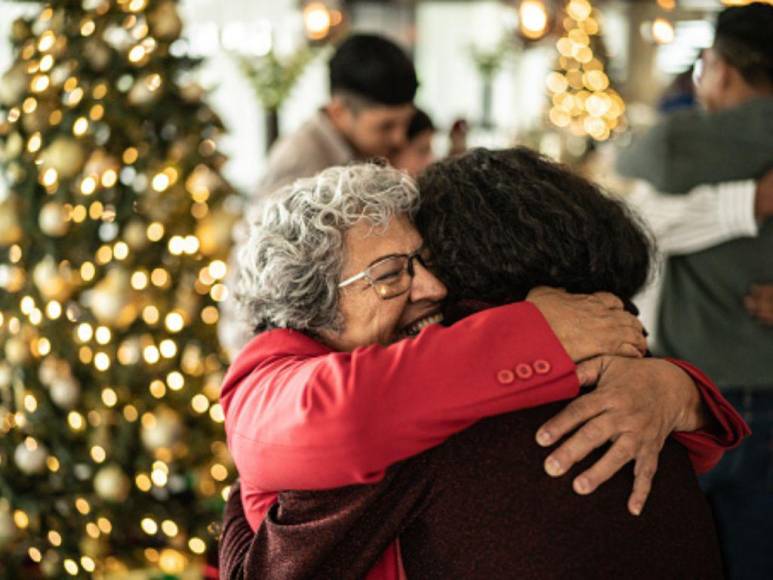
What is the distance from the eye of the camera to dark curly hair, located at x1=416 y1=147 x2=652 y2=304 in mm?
1317

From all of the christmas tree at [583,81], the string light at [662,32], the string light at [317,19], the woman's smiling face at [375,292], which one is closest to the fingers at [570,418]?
the woman's smiling face at [375,292]

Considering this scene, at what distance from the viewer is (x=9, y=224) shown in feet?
6.77

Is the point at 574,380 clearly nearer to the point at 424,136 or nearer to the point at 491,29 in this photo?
the point at 424,136

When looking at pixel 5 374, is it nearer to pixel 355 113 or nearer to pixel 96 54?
pixel 96 54

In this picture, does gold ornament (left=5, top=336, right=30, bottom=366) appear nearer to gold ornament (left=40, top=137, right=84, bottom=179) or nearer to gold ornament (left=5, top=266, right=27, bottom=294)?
gold ornament (left=5, top=266, right=27, bottom=294)

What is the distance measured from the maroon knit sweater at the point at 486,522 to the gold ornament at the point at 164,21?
1.36 m

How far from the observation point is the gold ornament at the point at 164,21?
7.04 ft

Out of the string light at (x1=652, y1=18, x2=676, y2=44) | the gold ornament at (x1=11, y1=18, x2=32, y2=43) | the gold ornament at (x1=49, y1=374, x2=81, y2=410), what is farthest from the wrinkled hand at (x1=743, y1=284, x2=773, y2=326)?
the string light at (x1=652, y1=18, x2=676, y2=44)

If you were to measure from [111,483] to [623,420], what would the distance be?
131 centimetres

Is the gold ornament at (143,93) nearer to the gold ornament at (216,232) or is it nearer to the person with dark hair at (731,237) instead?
the gold ornament at (216,232)

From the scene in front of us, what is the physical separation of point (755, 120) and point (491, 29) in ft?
33.3

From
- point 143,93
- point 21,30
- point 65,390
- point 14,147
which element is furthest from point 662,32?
point 65,390

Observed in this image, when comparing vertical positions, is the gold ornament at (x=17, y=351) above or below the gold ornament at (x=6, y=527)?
above

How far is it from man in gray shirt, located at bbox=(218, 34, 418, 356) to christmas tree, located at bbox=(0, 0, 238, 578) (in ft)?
1.08
